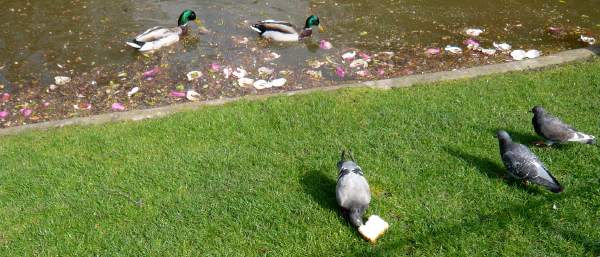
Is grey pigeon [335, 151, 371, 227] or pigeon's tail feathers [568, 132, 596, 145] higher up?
pigeon's tail feathers [568, 132, 596, 145]

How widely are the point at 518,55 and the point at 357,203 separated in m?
4.98

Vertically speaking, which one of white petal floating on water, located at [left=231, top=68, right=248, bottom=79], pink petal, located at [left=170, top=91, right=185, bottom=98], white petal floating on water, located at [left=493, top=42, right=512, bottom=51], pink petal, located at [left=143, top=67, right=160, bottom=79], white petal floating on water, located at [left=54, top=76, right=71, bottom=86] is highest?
white petal floating on water, located at [left=493, top=42, right=512, bottom=51]

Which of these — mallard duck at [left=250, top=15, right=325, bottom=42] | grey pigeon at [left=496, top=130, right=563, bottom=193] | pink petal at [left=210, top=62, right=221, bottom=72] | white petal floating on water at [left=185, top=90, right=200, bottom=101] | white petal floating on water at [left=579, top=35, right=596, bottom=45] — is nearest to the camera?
grey pigeon at [left=496, top=130, right=563, bottom=193]

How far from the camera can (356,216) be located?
4273 mm

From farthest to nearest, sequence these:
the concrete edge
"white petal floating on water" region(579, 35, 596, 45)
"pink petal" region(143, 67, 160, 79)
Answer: "white petal floating on water" region(579, 35, 596, 45)
"pink petal" region(143, 67, 160, 79)
the concrete edge

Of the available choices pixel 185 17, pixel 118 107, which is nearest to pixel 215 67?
pixel 118 107

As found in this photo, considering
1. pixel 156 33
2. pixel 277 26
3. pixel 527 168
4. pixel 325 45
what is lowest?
pixel 325 45

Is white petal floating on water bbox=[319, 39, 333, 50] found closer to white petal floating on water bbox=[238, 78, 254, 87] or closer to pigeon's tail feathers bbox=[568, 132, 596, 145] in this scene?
white petal floating on water bbox=[238, 78, 254, 87]

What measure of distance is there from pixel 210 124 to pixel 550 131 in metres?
3.44

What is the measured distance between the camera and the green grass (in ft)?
14.0

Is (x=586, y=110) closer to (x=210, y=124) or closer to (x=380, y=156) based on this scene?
(x=380, y=156)

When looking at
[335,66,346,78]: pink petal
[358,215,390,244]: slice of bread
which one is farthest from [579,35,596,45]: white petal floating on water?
[358,215,390,244]: slice of bread

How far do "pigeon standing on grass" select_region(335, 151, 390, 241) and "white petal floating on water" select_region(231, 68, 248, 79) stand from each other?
367cm

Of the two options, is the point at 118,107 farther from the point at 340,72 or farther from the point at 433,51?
the point at 433,51
